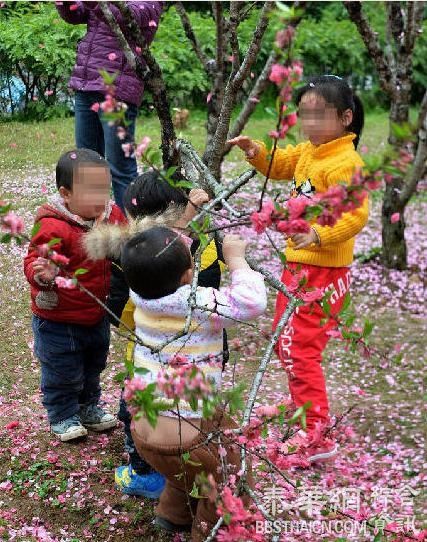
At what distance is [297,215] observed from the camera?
65.5 inches

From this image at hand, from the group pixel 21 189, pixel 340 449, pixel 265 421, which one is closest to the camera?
pixel 265 421

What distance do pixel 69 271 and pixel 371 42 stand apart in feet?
8.44

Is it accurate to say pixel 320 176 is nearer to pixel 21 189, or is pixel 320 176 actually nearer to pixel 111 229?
pixel 111 229

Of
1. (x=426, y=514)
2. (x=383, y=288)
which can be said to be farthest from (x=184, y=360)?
(x=383, y=288)

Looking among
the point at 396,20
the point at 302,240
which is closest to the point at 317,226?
the point at 302,240

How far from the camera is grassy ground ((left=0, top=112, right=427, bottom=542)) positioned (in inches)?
109

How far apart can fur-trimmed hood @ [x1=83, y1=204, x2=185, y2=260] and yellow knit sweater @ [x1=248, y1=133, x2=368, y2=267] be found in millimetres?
480

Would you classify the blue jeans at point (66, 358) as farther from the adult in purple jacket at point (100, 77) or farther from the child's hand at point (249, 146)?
the adult in purple jacket at point (100, 77)

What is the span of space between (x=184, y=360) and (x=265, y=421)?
11.8 inches

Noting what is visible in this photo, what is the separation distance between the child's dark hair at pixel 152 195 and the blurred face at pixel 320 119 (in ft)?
2.48

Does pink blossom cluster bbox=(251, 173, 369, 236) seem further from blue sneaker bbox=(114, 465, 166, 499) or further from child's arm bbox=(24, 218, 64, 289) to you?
blue sneaker bbox=(114, 465, 166, 499)

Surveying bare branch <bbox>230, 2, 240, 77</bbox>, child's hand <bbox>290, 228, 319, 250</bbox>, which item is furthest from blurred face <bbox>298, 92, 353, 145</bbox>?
child's hand <bbox>290, 228, 319, 250</bbox>

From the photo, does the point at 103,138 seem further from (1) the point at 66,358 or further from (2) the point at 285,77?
(2) the point at 285,77

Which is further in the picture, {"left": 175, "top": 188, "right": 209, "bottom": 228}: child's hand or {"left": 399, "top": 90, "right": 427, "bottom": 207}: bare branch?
{"left": 399, "top": 90, "right": 427, "bottom": 207}: bare branch
